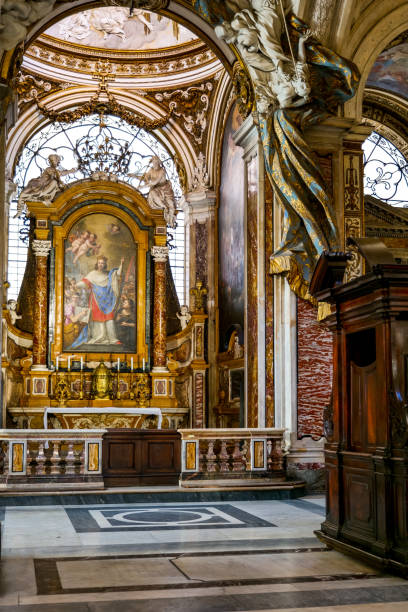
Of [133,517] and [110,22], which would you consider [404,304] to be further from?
[110,22]

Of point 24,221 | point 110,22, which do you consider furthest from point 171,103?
point 24,221

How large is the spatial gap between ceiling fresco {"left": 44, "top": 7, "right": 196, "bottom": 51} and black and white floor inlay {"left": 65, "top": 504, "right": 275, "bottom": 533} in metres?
11.3

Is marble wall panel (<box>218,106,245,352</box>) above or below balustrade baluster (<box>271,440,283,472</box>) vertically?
above

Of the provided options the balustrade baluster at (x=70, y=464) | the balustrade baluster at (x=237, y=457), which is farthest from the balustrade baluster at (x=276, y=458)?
the balustrade baluster at (x=70, y=464)

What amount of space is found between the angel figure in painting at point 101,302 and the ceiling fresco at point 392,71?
6.40m

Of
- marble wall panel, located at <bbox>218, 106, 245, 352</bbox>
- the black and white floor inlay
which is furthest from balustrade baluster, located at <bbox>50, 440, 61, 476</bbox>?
marble wall panel, located at <bbox>218, 106, 245, 352</bbox>

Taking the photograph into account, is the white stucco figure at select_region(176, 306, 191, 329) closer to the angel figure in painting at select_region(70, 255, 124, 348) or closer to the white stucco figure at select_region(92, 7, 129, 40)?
the angel figure in painting at select_region(70, 255, 124, 348)

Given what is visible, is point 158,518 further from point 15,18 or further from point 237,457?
point 15,18

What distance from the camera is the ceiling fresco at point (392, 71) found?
14500mm

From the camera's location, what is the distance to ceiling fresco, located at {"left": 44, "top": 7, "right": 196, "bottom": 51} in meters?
17.8

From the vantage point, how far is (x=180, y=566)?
6.32 meters

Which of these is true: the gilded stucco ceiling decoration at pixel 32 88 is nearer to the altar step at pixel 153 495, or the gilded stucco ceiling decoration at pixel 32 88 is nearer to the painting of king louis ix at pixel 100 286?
the painting of king louis ix at pixel 100 286

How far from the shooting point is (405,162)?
17984 mm

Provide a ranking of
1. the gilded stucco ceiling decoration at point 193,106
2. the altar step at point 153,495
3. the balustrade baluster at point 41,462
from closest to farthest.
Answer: the altar step at point 153,495
the balustrade baluster at point 41,462
the gilded stucco ceiling decoration at point 193,106
